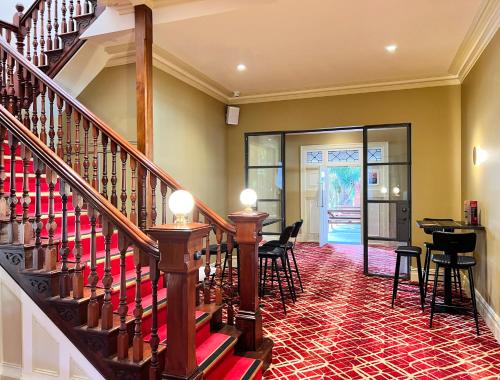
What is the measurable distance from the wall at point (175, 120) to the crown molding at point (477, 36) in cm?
376

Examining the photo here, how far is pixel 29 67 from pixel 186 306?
2.51 m

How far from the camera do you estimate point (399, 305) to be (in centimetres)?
436

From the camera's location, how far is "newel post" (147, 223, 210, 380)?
1.92 meters

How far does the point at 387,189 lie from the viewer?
5770 mm

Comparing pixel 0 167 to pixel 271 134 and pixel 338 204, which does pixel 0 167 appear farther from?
pixel 338 204

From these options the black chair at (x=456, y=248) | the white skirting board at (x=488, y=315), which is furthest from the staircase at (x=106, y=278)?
the white skirting board at (x=488, y=315)

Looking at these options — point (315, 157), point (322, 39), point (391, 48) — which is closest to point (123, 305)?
point (322, 39)

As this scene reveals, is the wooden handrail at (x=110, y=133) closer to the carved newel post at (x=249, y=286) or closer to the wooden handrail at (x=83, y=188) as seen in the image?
the carved newel post at (x=249, y=286)

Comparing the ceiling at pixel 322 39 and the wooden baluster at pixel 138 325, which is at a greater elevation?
the ceiling at pixel 322 39

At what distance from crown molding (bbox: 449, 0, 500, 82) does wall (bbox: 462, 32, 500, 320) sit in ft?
0.31

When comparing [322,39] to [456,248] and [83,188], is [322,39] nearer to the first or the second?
[456,248]

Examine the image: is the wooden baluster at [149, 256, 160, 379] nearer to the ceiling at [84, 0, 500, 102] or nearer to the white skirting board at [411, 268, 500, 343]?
the ceiling at [84, 0, 500, 102]

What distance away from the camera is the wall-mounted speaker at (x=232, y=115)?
6.56m

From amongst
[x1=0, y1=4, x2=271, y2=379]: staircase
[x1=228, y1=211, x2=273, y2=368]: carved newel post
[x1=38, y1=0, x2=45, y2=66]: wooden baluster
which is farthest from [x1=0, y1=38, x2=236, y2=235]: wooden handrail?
[x1=38, y1=0, x2=45, y2=66]: wooden baluster
